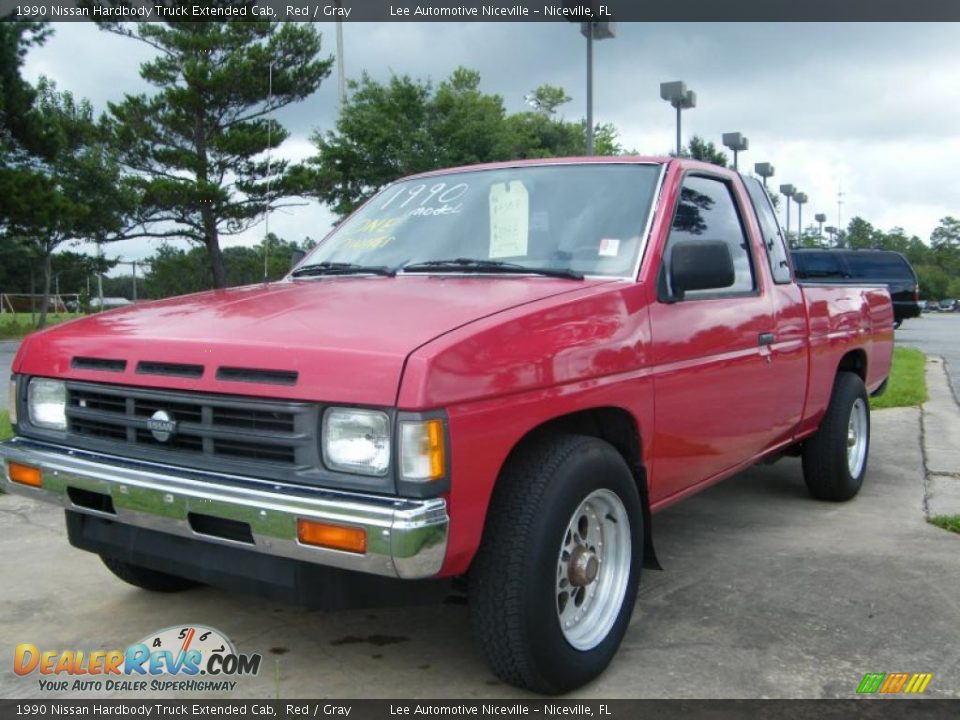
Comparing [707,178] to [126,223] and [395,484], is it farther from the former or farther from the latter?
[126,223]

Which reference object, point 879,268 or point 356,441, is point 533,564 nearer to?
point 356,441

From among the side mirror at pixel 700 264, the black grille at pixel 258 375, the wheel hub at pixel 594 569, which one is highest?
the side mirror at pixel 700 264

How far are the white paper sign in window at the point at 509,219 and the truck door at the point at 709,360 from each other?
59 cm

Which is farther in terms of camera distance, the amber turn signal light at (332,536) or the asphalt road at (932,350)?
the asphalt road at (932,350)

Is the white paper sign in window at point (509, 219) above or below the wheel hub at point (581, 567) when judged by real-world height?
above

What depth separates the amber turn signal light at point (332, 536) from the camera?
2305 millimetres

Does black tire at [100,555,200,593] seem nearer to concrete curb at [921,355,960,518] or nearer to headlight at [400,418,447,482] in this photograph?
headlight at [400,418,447,482]

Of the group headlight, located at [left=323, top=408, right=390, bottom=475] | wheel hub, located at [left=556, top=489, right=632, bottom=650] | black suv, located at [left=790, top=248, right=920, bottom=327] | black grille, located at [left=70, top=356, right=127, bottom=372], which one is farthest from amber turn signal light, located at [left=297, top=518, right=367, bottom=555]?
black suv, located at [left=790, top=248, right=920, bottom=327]

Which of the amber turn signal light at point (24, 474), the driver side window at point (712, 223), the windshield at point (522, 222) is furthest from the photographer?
the driver side window at point (712, 223)

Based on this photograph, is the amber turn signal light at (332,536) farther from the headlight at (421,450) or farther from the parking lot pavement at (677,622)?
the parking lot pavement at (677,622)

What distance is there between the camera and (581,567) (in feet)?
9.46

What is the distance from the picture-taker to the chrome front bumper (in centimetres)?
228

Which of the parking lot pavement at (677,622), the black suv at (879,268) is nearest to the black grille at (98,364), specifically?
the parking lot pavement at (677,622)

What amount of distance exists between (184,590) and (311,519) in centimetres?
176
